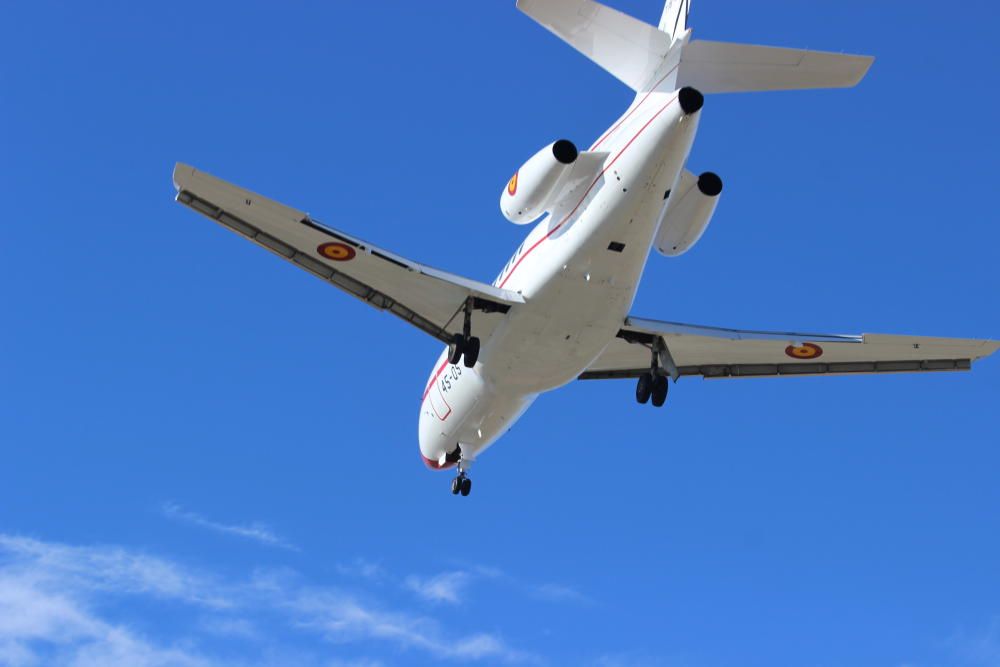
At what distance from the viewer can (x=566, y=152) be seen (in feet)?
84.2

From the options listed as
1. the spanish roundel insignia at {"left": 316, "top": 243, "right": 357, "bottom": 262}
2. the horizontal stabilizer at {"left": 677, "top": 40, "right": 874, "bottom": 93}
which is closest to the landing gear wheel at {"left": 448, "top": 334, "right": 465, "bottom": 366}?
the spanish roundel insignia at {"left": 316, "top": 243, "right": 357, "bottom": 262}

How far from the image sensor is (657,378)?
97.7 feet

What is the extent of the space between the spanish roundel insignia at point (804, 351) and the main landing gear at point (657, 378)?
2.92 m

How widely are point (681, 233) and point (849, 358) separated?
6.33 metres

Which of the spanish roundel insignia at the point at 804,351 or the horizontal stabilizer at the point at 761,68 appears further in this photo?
the spanish roundel insignia at the point at 804,351

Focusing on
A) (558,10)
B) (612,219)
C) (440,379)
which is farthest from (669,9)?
(440,379)

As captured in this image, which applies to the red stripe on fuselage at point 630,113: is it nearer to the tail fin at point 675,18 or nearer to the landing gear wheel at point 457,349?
the tail fin at point 675,18

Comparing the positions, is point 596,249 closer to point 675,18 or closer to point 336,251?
point 675,18

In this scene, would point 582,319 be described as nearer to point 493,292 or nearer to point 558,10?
point 493,292

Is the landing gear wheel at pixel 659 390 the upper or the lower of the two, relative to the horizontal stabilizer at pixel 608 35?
lower

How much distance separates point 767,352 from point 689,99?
328 inches

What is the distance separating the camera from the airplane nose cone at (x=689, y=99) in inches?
969

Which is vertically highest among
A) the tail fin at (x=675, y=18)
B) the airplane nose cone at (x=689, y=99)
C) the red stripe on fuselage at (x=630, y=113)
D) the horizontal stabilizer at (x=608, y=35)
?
the tail fin at (x=675, y=18)

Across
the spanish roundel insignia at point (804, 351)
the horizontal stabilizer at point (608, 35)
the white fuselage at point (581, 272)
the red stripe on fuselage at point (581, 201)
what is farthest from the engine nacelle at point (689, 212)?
the spanish roundel insignia at point (804, 351)
